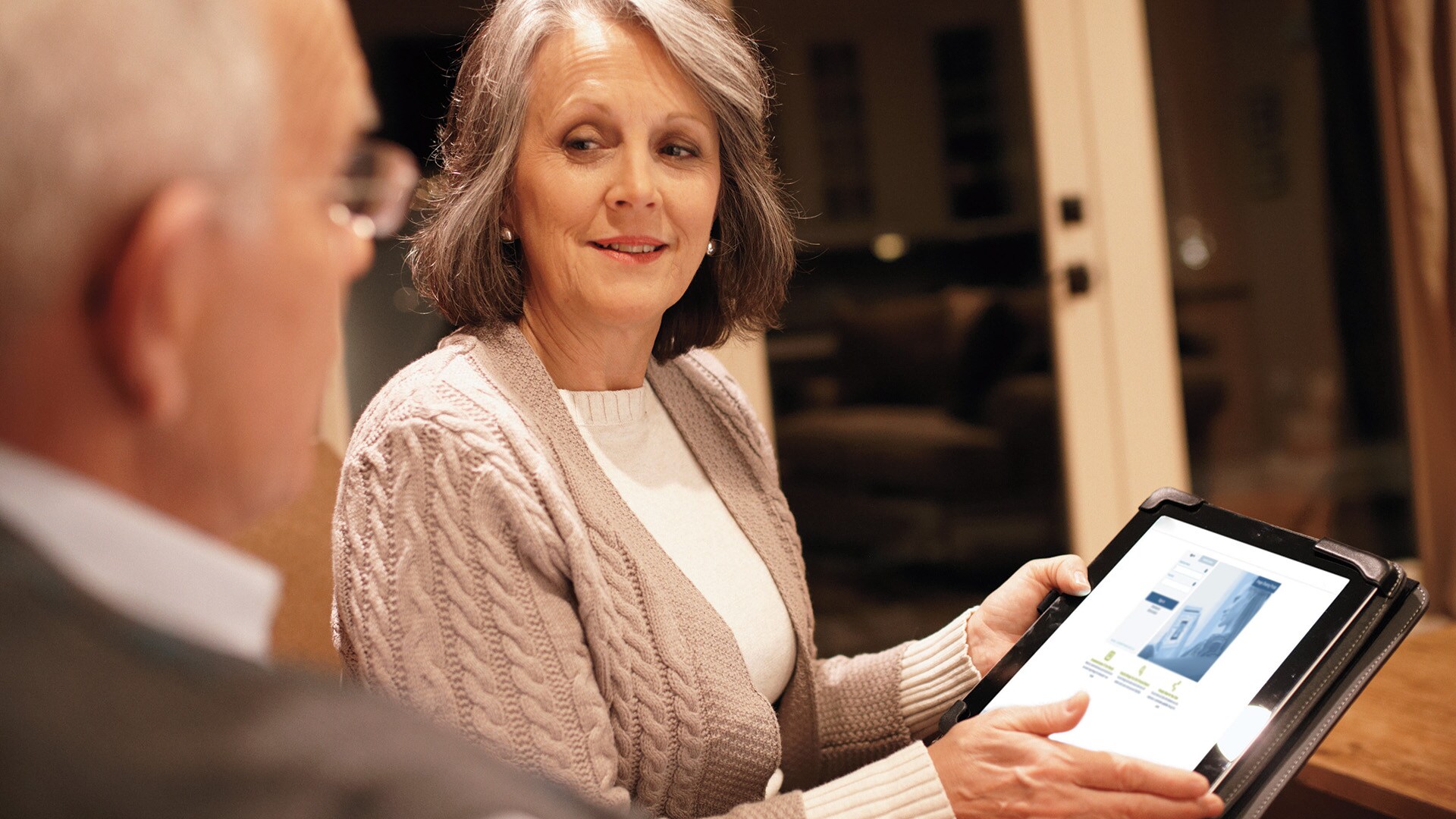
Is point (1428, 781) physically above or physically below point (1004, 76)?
below

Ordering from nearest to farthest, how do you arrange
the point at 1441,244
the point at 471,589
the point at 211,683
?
the point at 211,683 → the point at 471,589 → the point at 1441,244

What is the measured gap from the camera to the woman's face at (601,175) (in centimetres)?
114

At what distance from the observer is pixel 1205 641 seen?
3.12 feet

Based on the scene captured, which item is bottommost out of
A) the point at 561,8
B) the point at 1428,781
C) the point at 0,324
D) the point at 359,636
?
the point at 1428,781

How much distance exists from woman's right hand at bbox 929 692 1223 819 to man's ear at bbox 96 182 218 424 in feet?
2.43

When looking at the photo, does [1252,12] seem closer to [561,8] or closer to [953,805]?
[561,8]

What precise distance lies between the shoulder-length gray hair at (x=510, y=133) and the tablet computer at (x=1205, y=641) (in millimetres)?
594

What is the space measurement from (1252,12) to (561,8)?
8.09 ft

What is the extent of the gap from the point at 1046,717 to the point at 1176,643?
135 mm

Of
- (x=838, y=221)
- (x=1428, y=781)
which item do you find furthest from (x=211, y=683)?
Answer: (x=838, y=221)

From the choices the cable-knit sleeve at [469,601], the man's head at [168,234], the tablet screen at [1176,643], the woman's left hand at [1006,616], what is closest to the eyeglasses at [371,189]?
the man's head at [168,234]

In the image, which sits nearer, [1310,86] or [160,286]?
[160,286]

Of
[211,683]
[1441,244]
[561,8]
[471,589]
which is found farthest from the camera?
[1441,244]

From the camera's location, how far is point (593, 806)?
1.55 feet
